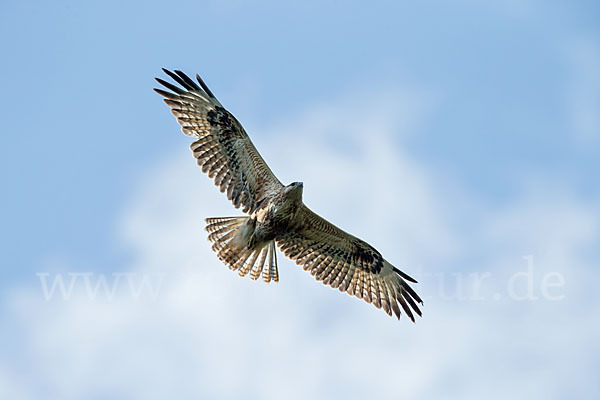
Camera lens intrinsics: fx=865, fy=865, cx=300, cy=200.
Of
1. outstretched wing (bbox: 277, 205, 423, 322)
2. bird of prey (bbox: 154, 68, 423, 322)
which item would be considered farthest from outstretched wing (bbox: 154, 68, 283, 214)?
outstretched wing (bbox: 277, 205, 423, 322)

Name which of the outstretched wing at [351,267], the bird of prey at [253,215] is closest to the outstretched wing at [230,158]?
the bird of prey at [253,215]

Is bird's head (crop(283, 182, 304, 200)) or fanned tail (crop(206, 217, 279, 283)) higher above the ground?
bird's head (crop(283, 182, 304, 200))

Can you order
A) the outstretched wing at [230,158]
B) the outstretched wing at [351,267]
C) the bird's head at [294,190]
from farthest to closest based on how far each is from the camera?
the outstretched wing at [351,267] < the outstretched wing at [230,158] < the bird's head at [294,190]

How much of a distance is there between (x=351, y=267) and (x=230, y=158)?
273 centimetres

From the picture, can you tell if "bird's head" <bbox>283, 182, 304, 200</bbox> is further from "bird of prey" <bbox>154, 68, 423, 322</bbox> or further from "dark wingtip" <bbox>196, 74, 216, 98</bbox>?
"dark wingtip" <bbox>196, 74, 216, 98</bbox>

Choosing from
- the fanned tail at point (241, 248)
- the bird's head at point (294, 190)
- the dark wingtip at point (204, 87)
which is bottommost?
the fanned tail at point (241, 248)

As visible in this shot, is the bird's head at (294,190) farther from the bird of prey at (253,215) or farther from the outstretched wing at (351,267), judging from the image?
the outstretched wing at (351,267)

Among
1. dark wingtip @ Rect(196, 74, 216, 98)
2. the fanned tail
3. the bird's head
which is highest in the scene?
dark wingtip @ Rect(196, 74, 216, 98)

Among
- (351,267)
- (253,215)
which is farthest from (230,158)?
(351,267)

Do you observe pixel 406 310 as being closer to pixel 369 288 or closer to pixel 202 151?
pixel 369 288

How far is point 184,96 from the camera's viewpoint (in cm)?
1370

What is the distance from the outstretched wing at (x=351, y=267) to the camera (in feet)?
45.7

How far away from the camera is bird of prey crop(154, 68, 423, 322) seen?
1331 cm

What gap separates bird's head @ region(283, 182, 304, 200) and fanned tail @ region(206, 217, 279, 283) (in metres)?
0.86
